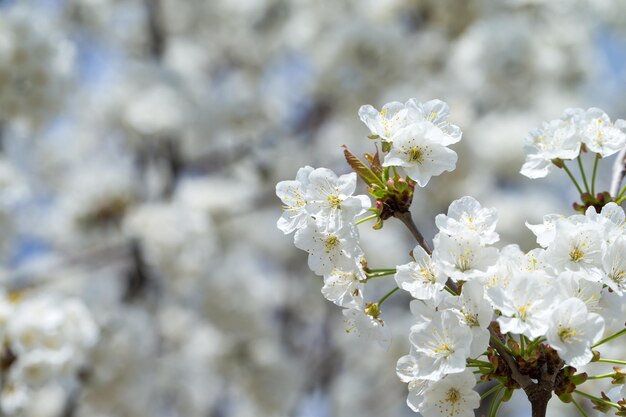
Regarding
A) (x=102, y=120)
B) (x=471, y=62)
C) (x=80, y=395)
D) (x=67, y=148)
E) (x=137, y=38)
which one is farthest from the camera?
(x=67, y=148)

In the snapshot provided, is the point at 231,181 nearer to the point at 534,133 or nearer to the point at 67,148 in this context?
the point at 67,148

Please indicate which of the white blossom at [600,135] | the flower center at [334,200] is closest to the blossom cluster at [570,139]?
the white blossom at [600,135]

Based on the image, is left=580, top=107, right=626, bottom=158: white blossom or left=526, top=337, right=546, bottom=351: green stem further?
left=580, top=107, right=626, bottom=158: white blossom

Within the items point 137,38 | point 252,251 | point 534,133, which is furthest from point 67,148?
point 534,133

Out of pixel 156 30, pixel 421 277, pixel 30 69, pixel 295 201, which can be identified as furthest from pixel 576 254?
pixel 156 30

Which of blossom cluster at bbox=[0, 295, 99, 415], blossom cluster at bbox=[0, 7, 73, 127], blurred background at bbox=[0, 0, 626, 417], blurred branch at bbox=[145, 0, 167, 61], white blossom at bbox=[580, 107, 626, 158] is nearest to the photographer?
white blossom at bbox=[580, 107, 626, 158]

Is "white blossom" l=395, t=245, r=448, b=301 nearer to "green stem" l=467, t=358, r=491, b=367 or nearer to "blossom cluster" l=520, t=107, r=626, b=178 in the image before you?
"green stem" l=467, t=358, r=491, b=367

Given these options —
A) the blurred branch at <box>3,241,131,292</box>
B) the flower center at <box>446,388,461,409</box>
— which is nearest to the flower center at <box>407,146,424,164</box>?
the flower center at <box>446,388,461,409</box>
